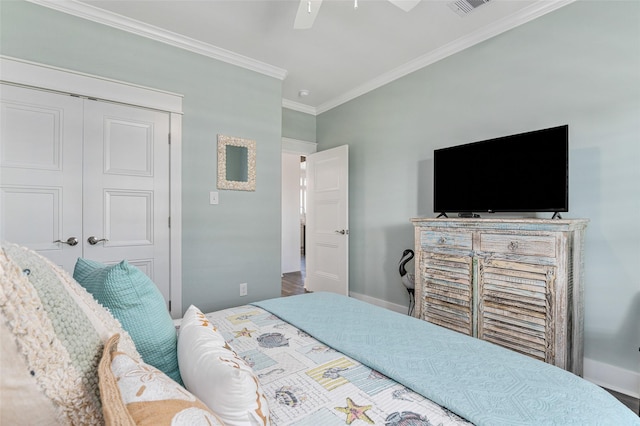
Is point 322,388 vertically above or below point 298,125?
below

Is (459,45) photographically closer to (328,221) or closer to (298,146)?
(298,146)

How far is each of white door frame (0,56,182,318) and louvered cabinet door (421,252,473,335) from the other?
2183 mm

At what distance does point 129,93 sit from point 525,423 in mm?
3192

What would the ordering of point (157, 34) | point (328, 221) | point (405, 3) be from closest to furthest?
point (405, 3)
point (157, 34)
point (328, 221)

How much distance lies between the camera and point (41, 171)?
2270 mm

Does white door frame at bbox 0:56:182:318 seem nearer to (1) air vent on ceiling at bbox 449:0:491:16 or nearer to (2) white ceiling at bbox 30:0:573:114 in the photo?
(2) white ceiling at bbox 30:0:573:114

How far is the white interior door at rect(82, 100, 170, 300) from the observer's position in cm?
246

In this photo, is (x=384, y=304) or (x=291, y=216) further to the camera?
(x=291, y=216)

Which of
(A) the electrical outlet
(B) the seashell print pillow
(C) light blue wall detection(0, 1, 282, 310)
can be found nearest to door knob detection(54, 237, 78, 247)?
(C) light blue wall detection(0, 1, 282, 310)

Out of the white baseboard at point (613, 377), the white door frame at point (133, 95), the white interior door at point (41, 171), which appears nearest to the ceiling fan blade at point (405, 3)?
the white door frame at point (133, 95)

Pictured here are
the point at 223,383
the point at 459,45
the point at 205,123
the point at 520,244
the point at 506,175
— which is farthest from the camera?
the point at 205,123

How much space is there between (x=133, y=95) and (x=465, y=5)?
9.06 ft

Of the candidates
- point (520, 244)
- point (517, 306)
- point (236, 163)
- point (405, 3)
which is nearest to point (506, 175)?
point (520, 244)

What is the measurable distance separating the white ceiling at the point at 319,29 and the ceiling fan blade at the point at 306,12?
415 millimetres
